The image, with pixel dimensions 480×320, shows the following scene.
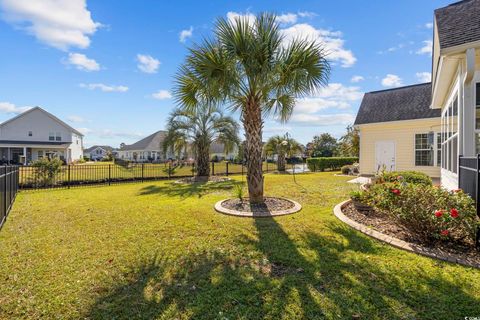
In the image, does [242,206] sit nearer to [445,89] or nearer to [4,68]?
[445,89]

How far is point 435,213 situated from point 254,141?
14.6ft

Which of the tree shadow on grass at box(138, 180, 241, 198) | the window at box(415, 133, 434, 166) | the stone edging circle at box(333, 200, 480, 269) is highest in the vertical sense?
the window at box(415, 133, 434, 166)

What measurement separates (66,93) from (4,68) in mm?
7319

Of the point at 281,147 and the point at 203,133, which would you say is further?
the point at 281,147

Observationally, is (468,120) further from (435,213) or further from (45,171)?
(45,171)

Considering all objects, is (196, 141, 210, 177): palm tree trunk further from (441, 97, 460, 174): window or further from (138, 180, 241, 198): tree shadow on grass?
(441, 97, 460, 174): window

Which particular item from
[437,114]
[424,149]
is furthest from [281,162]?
[437,114]

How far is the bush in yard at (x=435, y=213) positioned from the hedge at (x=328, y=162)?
1938 centimetres

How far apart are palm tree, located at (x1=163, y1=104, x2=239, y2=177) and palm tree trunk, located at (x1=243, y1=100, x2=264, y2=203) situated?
8.50m

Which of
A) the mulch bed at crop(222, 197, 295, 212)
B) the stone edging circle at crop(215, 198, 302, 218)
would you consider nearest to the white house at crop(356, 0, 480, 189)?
the stone edging circle at crop(215, 198, 302, 218)

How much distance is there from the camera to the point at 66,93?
19344mm

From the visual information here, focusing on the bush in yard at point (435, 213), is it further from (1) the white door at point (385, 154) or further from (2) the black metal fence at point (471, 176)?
(1) the white door at point (385, 154)

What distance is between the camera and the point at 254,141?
7.27m

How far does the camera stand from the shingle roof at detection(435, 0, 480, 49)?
17.6 feet
